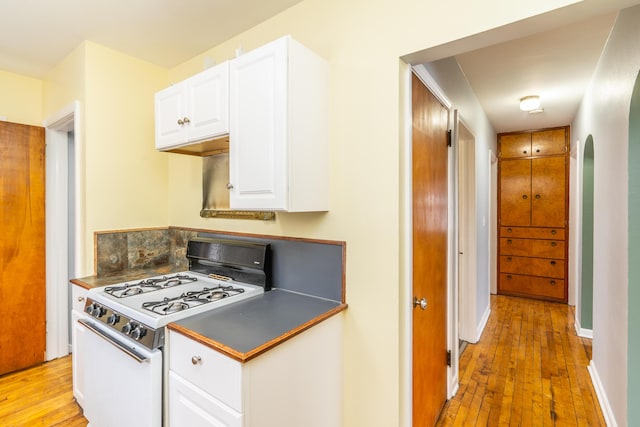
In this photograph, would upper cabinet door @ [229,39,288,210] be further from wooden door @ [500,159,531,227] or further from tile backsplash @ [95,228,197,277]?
wooden door @ [500,159,531,227]

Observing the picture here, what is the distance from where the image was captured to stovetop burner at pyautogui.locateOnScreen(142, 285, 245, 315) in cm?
149

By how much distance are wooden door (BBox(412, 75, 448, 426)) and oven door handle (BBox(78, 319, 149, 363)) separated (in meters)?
1.27

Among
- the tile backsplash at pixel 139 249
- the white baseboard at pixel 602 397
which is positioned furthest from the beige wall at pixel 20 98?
the white baseboard at pixel 602 397

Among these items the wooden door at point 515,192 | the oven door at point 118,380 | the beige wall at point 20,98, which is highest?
the beige wall at point 20,98

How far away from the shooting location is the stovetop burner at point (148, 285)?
1776mm

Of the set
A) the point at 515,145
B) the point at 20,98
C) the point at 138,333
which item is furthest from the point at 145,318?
the point at 515,145

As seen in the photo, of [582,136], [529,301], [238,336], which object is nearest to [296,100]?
[238,336]

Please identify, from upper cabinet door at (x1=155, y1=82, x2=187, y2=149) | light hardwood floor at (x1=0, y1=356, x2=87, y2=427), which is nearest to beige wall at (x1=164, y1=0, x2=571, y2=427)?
upper cabinet door at (x1=155, y1=82, x2=187, y2=149)

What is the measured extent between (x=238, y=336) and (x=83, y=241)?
1.66 meters

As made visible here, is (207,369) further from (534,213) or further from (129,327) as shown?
(534,213)

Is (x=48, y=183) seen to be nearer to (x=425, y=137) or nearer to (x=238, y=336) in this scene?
(x=238, y=336)

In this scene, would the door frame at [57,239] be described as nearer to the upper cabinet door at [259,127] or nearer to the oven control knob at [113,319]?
the oven control knob at [113,319]

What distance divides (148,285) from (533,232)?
4787mm

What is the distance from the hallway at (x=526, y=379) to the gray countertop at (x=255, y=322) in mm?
1276
